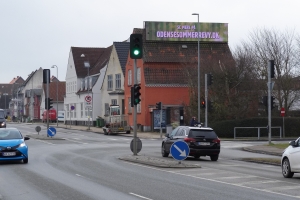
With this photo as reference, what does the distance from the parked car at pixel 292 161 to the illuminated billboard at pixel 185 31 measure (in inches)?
1747

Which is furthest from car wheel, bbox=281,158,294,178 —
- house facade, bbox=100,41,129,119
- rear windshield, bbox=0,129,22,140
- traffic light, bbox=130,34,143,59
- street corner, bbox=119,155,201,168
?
house facade, bbox=100,41,129,119

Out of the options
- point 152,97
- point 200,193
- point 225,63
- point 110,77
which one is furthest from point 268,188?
point 110,77

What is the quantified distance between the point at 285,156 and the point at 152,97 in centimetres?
4336

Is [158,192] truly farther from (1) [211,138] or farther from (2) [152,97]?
(2) [152,97]

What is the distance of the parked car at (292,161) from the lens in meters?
18.7

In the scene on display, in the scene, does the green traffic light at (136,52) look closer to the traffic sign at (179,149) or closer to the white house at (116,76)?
the traffic sign at (179,149)

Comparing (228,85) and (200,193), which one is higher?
(228,85)

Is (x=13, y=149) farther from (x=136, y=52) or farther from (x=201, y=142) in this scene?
(x=201, y=142)

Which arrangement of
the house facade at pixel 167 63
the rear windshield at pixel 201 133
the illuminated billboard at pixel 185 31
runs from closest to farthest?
the rear windshield at pixel 201 133 → the house facade at pixel 167 63 → the illuminated billboard at pixel 185 31

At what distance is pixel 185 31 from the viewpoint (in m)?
65.1

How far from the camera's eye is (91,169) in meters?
22.4

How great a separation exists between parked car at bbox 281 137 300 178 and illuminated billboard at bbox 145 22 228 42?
44.4 meters

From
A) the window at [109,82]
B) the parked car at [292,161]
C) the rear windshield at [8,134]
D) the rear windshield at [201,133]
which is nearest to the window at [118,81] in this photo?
the window at [109,82]

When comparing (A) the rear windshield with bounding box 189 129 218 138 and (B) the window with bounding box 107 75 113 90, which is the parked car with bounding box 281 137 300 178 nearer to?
(A) the rear windshield with bounding box 189 129 218 138
